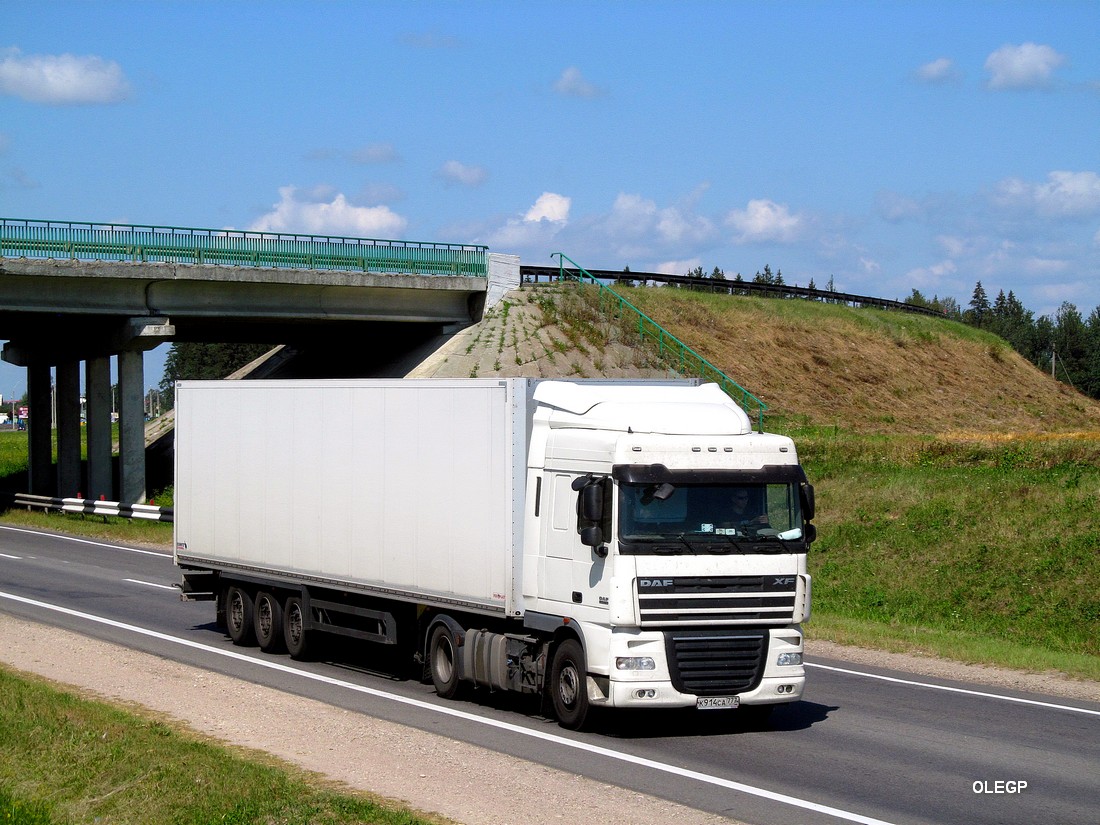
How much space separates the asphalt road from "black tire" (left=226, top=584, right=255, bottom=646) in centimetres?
22

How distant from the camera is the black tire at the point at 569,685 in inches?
504

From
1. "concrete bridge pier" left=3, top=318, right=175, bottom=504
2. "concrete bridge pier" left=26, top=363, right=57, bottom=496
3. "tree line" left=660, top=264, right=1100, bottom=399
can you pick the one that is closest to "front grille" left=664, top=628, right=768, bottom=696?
"concrete bridge pier" left=3, top=318, right=175, bottom=504

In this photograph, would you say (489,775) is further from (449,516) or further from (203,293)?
(203,293)

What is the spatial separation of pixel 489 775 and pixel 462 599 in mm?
3728

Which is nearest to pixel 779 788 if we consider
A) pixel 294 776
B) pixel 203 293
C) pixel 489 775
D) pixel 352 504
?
pixel 489 775

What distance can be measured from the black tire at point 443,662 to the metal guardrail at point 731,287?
37513mm

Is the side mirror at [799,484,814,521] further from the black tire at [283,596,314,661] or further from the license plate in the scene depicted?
the black tire at [283,596,314,661]

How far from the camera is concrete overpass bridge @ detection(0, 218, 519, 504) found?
3975 centimetres

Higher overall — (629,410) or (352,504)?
(629,410)

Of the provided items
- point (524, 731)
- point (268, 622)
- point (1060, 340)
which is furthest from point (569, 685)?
point (1060, 340)

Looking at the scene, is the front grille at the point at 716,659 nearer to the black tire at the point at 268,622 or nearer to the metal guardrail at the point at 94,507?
the black tire at the point at 268,622

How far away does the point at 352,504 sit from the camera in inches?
630

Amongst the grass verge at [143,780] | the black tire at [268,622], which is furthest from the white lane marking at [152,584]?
the grass verge at [143,780]

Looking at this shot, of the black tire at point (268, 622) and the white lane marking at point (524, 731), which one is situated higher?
the black tire at point (268, 622)
